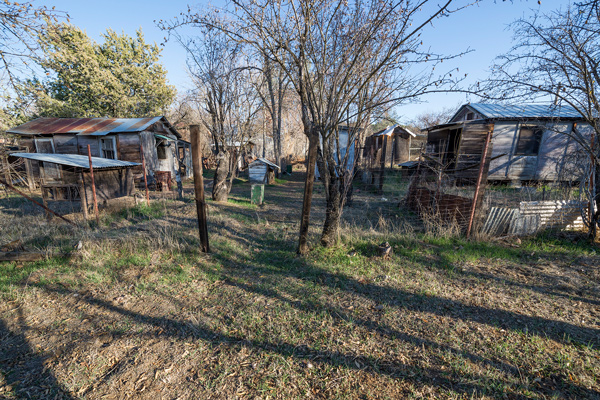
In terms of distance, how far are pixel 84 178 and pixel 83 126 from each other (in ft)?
31.3

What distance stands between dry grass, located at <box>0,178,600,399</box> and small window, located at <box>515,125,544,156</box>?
30.7 feet

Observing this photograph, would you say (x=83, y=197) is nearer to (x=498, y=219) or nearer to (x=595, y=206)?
(x=498, y=219)

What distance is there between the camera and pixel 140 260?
4453 mm

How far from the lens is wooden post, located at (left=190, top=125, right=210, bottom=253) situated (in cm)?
438

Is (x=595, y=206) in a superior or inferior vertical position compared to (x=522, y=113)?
inferior

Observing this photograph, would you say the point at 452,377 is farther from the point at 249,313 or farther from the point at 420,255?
the point at 420,255

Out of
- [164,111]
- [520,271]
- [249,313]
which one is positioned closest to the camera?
[249,313]

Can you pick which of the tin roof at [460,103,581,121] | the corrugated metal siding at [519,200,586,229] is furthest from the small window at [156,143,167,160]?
the tin roof at [460,103,581,121]

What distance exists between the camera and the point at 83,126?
13.8 meters

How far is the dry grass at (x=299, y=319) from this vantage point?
7.32 feet

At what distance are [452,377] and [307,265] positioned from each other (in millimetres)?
2600

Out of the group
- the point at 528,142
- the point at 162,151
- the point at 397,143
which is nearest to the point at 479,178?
the point at 528,142

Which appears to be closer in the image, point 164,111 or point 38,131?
point 38,131

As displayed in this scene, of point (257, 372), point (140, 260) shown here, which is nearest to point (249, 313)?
point (257, 372)
